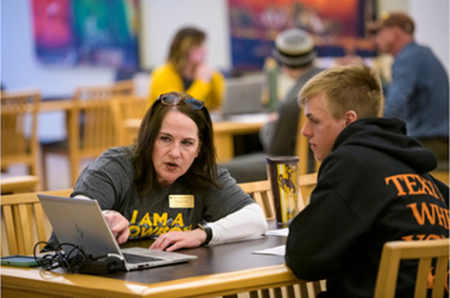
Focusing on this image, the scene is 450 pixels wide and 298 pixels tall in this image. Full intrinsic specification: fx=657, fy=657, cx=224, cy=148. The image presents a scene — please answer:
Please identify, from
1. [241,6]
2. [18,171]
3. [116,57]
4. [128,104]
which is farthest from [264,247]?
[241,6]

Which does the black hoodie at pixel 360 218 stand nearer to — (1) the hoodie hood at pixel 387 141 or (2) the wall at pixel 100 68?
(1) the hoodie hood at pixel 387 141

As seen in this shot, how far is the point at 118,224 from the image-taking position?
1.77 m

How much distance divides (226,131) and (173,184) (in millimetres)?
2726

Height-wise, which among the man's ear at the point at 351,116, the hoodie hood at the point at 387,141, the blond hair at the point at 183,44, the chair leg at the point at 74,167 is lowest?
the chair leg at the point at 74,167

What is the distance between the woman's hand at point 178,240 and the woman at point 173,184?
15 mm

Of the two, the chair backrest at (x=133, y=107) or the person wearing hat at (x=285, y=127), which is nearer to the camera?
the person wearing hat at (x=285, y=127)

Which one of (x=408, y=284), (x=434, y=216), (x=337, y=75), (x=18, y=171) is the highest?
(x=337, y=75)

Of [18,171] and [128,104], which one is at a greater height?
[128,104]

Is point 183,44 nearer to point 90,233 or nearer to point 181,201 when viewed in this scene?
point 181,201

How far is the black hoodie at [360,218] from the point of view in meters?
1.52

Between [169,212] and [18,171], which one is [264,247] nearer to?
[169,212]

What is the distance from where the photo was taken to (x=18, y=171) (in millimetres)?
7938

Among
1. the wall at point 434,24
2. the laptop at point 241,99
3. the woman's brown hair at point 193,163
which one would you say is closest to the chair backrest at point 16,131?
the laptop at point 241,99

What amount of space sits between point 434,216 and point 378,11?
31.9ft
